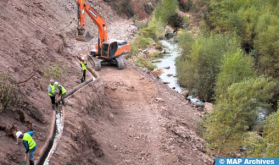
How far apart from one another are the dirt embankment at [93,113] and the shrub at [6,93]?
0.96 ft

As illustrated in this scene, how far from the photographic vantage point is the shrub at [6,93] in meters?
10.8

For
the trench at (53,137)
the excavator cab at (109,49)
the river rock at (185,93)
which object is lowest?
the river rock at (185,93)

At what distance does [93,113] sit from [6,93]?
6.03 metres

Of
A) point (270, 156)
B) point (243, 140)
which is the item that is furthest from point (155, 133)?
point (270, 156)

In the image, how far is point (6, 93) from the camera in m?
10.9

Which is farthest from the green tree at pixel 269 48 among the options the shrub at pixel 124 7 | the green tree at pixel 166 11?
the shrub at pixel 124 7

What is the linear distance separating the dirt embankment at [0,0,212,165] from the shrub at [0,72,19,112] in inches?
11.5

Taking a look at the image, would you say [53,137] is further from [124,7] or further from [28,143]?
[124,7]

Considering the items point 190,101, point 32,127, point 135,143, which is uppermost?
point 32,127

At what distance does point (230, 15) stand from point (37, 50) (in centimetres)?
2654

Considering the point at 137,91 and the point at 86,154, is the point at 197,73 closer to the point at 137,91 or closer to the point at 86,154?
the point at 137,91

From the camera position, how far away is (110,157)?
45.8 ft

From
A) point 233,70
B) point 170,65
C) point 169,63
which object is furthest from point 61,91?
point 169,63

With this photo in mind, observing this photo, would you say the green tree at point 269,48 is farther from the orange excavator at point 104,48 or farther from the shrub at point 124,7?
the shrub at point 124,7
